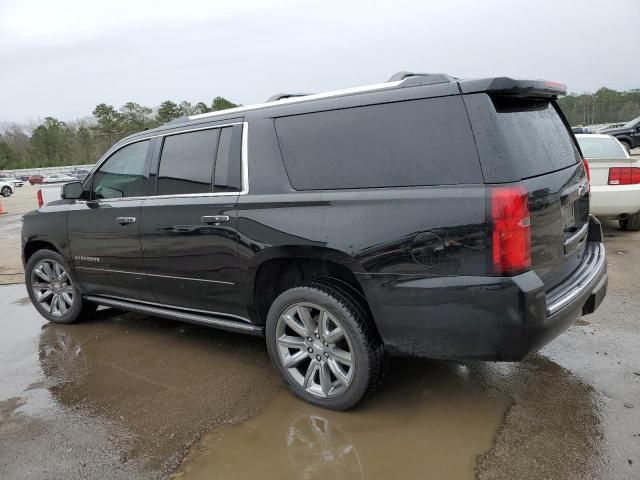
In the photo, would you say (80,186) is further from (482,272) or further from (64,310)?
(482,272)

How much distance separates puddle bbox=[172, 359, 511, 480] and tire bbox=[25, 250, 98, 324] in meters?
2.68

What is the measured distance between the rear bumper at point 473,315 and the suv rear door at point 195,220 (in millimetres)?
1212

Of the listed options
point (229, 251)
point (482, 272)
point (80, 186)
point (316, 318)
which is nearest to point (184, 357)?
point (229, 251)

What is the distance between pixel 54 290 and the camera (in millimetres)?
5227

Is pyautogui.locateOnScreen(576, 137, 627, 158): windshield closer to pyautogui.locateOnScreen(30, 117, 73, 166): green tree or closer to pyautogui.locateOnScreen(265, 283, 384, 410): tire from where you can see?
pyautogui.locateOnScreen(265, 283, 384, 410): tire

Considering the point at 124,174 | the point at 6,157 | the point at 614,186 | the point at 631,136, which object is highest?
the point at 6,157

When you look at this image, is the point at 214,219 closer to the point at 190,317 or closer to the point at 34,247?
the point at 190,317

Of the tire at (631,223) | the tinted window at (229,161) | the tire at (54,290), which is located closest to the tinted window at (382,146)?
the tinted window at (229,161)

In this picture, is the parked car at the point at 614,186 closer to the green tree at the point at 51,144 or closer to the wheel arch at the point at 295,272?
the wheel arch at the point at 295,272

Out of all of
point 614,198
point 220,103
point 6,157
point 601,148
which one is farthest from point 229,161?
point 6,157

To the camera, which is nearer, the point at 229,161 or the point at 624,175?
the point at 229,161

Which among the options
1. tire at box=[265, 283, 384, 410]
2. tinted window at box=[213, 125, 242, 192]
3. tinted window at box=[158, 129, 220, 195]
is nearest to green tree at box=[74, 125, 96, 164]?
tinted window at box=[158, 129, 220, 195]

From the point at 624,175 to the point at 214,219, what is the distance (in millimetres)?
5801

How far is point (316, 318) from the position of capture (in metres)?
3.22
